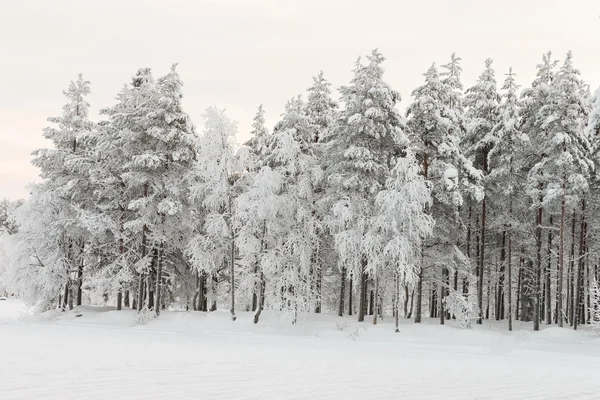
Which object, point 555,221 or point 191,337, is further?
point 555,221

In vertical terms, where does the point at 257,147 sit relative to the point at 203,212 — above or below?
above

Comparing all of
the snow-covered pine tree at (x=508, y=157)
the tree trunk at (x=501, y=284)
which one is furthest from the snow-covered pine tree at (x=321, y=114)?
the tree trunk at (x=501, y=284)

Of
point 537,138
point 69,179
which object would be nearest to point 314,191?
point 537,138

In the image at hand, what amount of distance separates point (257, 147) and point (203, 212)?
6.03m

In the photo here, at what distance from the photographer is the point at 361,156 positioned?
2570cm

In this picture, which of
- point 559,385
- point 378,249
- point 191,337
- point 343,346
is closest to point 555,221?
point 378,249

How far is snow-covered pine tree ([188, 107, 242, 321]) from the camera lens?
2750 cm

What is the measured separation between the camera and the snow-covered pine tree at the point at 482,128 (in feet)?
95.3

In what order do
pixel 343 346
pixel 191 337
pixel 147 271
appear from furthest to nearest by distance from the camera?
pixel 147 271 < pixel 191 337 < pixel 343 346

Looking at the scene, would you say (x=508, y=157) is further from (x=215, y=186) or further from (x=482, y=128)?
(x=215, y=186)

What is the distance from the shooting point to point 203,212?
31.9 meters

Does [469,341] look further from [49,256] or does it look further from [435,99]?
[49,256]

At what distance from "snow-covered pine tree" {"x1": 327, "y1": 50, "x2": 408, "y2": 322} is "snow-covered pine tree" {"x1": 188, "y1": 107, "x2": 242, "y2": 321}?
6126 mm

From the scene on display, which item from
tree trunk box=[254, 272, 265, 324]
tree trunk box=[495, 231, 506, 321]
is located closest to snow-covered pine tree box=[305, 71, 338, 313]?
tree trunk box=[254, 272, 265, 324]
